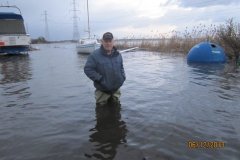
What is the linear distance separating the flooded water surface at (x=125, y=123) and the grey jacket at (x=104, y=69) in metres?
0.82

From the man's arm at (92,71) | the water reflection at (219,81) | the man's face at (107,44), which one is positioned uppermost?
the man's face at (107,44)

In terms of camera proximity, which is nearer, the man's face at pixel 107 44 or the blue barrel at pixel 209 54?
the man's face at pixel 107 44

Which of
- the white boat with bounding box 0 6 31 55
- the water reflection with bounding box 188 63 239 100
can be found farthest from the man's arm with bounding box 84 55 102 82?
the white boat with bounding box 0 6 31 55

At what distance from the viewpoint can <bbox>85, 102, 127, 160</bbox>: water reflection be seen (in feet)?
18.2

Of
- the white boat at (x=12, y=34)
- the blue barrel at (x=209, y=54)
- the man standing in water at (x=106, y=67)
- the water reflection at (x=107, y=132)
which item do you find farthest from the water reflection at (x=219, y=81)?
the white boat at (x=12, y=34)

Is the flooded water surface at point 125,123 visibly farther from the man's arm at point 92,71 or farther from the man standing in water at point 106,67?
the man's arm at point 92,71

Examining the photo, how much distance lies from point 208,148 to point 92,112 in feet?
11.1

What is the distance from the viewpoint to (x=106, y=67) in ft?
24.1

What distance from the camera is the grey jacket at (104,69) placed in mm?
7320

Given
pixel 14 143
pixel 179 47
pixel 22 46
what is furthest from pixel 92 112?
pixel 22 46

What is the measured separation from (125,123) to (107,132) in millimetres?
716

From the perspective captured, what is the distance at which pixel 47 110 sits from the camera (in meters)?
8.56

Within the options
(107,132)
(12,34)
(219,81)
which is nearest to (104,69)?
(107,132)

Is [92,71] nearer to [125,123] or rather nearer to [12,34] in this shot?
[125,123]
